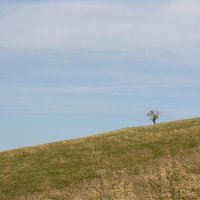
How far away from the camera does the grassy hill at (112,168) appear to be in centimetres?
2948

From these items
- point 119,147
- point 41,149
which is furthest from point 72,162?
point 41,149

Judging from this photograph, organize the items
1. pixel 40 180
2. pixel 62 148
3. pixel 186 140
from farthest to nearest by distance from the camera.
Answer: pixel 62 148, pixel 186 140, pixel 40 180

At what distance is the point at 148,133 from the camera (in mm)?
54969

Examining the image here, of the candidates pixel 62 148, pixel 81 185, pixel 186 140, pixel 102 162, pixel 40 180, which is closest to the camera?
pixel 81 185

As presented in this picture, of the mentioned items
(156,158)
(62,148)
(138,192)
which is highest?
(62,148)

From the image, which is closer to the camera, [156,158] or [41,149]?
[156,158]

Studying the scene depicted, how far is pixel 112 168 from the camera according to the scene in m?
38.3

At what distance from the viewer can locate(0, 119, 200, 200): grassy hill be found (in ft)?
96.7

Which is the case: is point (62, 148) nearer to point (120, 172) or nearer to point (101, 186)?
A: point (120, 172)

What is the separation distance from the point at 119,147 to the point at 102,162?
23.4 feet

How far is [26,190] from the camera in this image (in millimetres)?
35812

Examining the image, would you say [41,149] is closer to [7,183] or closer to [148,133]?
[148,133]

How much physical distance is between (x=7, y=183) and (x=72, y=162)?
7200 mm

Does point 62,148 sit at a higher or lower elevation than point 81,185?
higher
